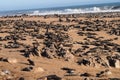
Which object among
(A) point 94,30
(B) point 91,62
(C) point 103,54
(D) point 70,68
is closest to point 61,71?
(D) point 70,68

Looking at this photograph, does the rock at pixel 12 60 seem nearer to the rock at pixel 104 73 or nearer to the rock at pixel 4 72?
the rock at pixel 4 72

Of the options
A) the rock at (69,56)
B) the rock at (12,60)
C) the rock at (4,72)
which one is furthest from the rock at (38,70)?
the rock at (69,56)

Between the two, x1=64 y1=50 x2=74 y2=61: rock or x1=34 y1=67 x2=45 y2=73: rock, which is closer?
x1=34 y1=67 x2=45 y2=73: rock

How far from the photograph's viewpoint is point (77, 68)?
12.6 meters

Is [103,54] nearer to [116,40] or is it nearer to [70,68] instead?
[70,68]

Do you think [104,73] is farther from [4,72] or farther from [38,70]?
[4,72]

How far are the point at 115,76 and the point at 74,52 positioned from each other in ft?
13.2

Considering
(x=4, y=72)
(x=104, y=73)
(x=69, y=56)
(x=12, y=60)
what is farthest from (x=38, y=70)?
(x=69, y=56)

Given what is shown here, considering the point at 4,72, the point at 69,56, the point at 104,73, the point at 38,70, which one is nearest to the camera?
the point at 104,73

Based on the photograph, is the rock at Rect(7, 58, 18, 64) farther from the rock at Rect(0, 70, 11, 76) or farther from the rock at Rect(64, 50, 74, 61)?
the rock at Rect(64, 50, 74, 61)

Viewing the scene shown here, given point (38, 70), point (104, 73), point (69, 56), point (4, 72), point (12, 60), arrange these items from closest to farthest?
point (104, 73), point (4, 72), point (38, 70), point (12, 60), point (69, 56)

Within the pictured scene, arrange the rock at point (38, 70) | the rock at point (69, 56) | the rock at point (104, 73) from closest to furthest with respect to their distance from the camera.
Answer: the rock at point (104, 73)
the rock at point (38, 70)
the rock at point (69, 56)

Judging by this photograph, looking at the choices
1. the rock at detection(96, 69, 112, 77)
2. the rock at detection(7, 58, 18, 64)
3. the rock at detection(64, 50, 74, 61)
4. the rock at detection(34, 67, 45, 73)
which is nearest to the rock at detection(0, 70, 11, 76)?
the rock at detection(34, 67, 45, 73)

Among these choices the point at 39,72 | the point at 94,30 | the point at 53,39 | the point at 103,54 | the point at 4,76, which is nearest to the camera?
the point at 4,76
